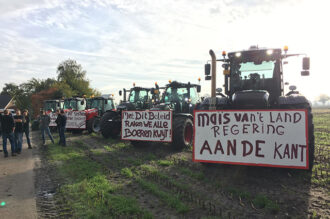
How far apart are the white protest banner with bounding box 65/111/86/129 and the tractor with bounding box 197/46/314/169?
889 cm

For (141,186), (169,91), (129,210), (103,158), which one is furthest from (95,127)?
(129,210)

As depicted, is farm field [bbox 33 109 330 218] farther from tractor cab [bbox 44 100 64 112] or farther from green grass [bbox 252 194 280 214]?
tractor cab [bbox 44 100 64 112]

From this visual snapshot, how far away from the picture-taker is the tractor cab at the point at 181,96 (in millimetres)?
9828

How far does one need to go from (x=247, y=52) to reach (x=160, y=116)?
3.35 metres

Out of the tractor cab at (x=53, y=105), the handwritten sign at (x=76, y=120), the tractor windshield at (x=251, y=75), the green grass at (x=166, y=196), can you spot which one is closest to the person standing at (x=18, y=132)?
the handwritten sign at (x=76, y=120)

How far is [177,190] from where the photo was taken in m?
4.49

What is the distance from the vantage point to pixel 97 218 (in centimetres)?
348

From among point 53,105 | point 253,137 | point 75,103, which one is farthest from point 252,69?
point 53,105

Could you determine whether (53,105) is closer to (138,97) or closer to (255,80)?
(138,97)

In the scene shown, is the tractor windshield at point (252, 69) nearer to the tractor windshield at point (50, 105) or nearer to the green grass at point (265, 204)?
the green grass at point (265, 204)

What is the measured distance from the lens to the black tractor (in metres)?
10.6

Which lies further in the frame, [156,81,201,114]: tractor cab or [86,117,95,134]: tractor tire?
[86,117,95,134]: tractor tire

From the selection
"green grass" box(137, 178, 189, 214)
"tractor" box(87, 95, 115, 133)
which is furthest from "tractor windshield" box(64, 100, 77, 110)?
"green grass" box(137, 178, 189, 214)

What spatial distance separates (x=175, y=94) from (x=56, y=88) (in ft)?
97.7
